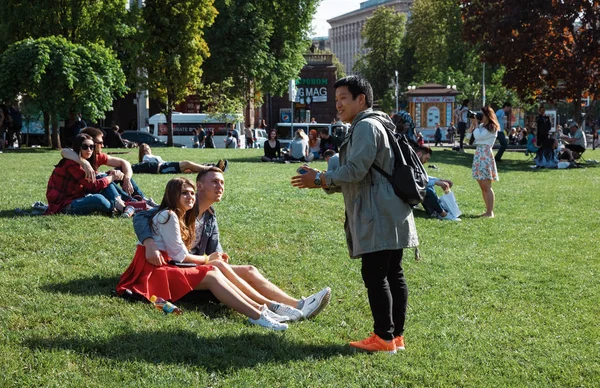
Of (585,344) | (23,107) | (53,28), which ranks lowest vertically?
(585,344)

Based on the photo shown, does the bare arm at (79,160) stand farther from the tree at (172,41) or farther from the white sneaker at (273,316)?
the tree at (172,41)

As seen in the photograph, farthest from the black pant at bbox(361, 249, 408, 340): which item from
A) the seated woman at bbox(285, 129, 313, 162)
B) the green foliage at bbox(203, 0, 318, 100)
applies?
→ the green foliage at bbox(203, 0, 318, 100)

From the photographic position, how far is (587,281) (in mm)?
8352

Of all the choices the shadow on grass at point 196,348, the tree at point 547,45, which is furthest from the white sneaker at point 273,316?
the tree at point 547,45

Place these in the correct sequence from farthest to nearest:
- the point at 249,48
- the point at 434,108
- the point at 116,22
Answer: the point at 434,108 → the point at 249,48 → the point at 116,22

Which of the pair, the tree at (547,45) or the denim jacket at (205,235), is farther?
the tree at (547,45)

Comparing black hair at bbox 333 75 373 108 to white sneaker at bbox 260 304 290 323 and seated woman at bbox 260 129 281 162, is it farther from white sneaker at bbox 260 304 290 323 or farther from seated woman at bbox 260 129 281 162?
seated woman at bbox 260 129 281 162

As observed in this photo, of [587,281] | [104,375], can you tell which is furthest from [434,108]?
[104,375]

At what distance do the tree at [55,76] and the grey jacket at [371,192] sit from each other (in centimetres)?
2469

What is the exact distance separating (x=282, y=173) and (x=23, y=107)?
93.1 feet

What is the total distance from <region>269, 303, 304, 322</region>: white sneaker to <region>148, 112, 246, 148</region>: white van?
1729 inches

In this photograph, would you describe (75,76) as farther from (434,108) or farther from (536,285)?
(434,108)

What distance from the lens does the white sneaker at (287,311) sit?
635cm

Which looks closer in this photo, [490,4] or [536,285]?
[536,285]
